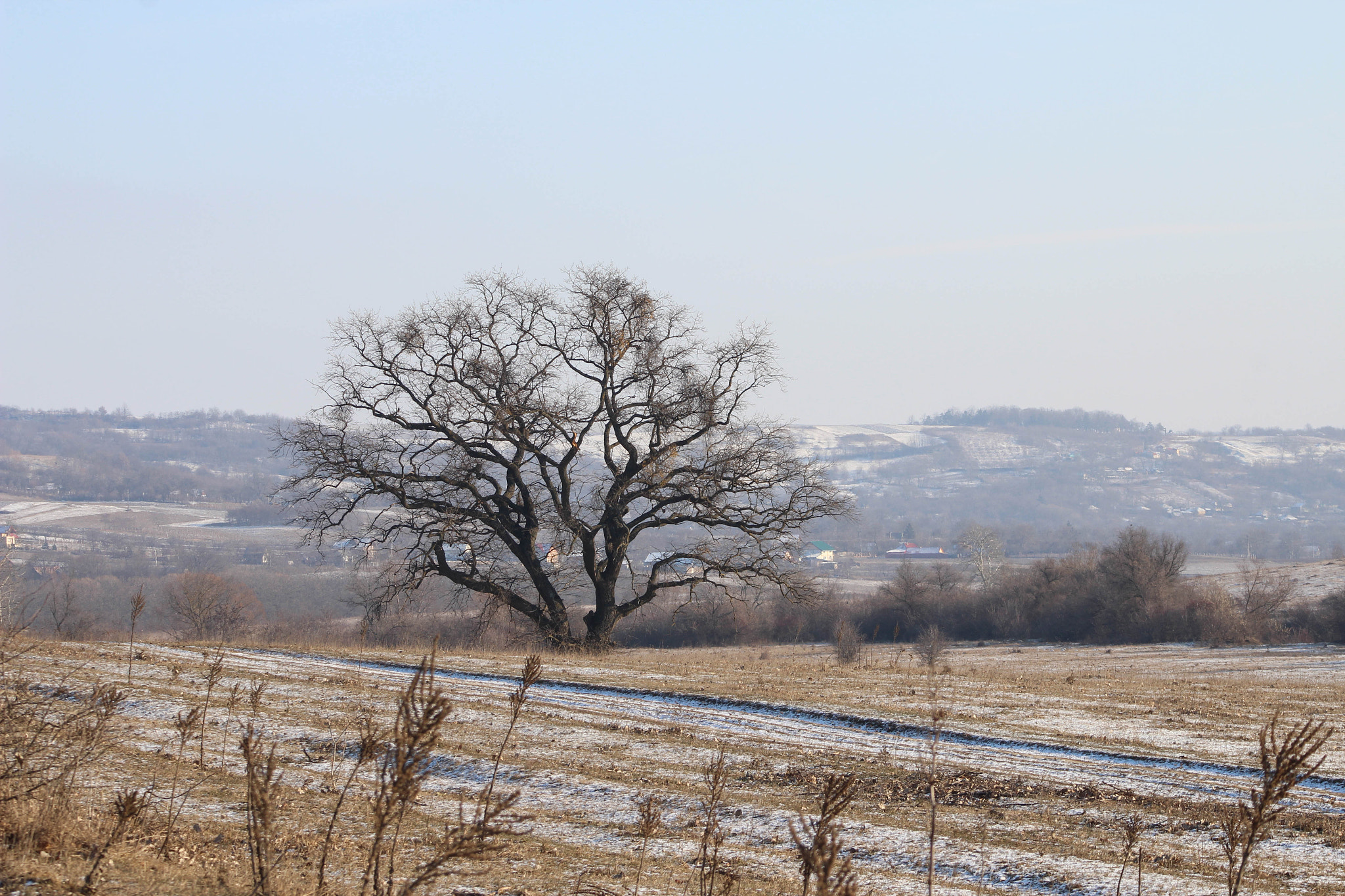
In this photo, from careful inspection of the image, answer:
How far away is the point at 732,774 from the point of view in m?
10.9

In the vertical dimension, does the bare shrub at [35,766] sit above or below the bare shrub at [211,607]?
above

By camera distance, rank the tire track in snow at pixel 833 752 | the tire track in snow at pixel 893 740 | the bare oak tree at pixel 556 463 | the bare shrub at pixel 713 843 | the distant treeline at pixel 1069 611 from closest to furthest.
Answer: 1. the bare shrub at pixel 713 843
2. the tire track in snow at pixel 833 752
3. the tire track in snow at pixel 893 740
4. the bare oak tree at pixel 556 463
5. the distant treeline at pixel 1069 611

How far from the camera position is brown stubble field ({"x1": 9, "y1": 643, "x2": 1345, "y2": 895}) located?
7254mm

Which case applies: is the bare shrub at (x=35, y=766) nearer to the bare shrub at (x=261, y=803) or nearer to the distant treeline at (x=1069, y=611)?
the bare shrub at (x=261, y=803)

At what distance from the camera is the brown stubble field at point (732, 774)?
7.25 meters

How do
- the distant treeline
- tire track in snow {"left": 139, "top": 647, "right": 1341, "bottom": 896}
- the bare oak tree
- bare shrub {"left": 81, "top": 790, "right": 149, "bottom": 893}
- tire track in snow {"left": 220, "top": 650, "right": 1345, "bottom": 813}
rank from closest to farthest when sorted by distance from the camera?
bare shrub {"left": 81, "top": 790, "right": 149, "bottom": 893}, tire track in snow {"left": 139, "top": 647, "right": 1341, "bottom": 896}, tire track in snow {"left": 220, "top": 650, "right": 1345, "bottom": 813}, the bare oak tree, the distant treeline

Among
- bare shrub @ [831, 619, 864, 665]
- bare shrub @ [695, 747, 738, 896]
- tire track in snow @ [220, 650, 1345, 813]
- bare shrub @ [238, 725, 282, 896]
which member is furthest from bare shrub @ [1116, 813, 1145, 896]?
bare shrub @ [831, 619, 864, 665]

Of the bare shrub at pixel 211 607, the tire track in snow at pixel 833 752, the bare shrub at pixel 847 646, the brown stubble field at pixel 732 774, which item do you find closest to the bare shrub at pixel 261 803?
the brown stubble field at pixel 732 774

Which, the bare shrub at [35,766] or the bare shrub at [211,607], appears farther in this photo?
the bare shrub at [211,607]

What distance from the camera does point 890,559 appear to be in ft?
547

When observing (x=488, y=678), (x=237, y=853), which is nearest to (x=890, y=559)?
(x=488, y=678)

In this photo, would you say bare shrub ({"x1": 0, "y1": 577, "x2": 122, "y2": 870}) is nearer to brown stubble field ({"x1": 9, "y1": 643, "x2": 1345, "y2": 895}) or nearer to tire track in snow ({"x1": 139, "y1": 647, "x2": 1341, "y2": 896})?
brown stubble field ({"x1": 9, "y1": 643, "x2": 1345, "y2": 895})

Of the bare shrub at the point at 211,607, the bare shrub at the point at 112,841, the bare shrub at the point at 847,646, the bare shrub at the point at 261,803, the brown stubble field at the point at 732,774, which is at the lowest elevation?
the bare shrub at the point at 211,607

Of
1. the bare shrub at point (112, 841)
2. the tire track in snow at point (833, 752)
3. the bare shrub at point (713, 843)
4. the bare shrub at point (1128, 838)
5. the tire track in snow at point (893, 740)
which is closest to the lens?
the bare shrub at point (713, 843)
